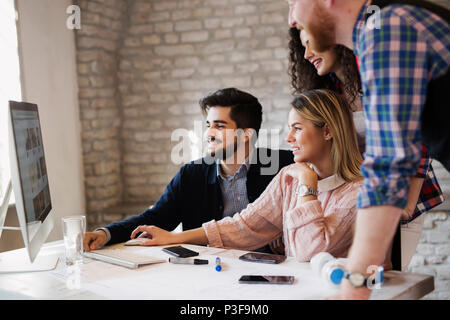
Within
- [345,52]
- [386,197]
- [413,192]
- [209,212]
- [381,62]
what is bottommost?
[209,212]

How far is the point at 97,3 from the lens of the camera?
4102 millimetres

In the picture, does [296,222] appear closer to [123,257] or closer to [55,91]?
[123,257]

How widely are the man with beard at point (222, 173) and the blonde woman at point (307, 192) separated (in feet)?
1.55

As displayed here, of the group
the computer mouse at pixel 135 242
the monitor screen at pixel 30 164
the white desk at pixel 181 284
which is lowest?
the computer mouse at pixel 135 242

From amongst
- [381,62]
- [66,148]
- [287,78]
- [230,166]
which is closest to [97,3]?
[66,148]

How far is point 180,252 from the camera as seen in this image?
1.68 m

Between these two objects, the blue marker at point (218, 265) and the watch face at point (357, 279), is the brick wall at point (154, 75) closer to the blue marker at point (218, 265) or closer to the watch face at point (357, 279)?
the blue marker at point (218, 265)

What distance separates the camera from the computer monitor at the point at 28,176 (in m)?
1.42

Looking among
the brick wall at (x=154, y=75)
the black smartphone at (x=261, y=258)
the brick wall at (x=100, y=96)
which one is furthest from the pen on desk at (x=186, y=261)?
the brick wall at (x=100, y=96)

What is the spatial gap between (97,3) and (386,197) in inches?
143

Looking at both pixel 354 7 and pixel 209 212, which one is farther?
pixel 209 212

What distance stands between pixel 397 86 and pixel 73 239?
1.13m

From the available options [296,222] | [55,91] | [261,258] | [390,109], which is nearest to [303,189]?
[296,222]
